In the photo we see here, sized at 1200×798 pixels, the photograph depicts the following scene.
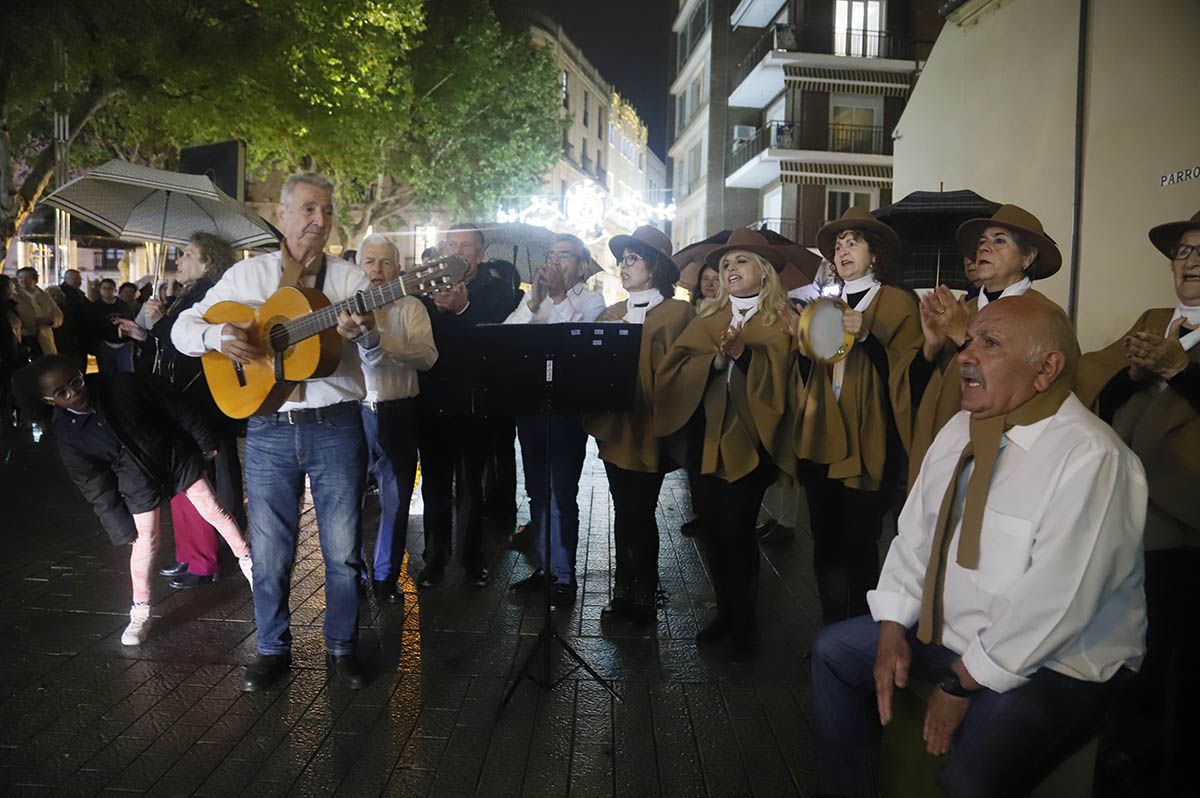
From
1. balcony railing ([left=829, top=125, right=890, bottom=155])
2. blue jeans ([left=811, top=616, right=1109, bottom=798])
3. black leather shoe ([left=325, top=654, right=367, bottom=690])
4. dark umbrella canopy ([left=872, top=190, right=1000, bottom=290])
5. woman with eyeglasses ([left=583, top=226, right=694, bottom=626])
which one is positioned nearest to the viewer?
blue jeans ([left=811, top=616, right=1109, bottom=798])

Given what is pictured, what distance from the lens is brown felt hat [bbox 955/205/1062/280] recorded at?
438cm

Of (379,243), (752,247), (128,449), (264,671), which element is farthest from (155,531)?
(752,247)

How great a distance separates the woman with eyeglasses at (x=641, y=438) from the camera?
527cm

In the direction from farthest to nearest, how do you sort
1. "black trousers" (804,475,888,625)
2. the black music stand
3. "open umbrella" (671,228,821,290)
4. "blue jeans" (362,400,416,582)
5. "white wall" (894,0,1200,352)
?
1. "white wall" (894,0,1200,352)
2. "open umbrella" (671,228,821,290)
3. "blue jeans" (362,400,416,582)
4. "black trousers" (804,475,888,625)
5. the black music stand

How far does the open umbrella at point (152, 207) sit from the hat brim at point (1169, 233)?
629cm

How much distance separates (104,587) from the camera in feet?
19.9

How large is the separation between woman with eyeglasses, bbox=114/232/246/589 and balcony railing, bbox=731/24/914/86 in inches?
1021

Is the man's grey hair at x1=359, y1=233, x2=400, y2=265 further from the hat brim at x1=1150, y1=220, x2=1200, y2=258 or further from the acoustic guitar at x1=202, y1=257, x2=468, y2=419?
the hat brim at x1=1150, y1=220, x2=1200, y2=258

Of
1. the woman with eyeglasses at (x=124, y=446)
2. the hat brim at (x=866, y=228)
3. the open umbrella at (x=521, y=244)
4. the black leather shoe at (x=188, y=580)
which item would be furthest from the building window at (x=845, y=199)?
the woman with eyeglasses at (x=124, y=446)

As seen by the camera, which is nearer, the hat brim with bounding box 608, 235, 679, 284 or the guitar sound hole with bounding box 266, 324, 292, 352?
the guitar sound hole with bounding box 266, 324, 292, 352

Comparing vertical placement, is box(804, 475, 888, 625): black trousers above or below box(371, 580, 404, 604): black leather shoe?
above

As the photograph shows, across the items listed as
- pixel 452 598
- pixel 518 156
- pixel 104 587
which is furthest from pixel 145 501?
pixel 518 156

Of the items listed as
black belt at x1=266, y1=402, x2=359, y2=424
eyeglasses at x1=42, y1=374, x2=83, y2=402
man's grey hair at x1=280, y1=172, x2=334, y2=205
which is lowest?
black belt at x1=266, y1=402, x2=359, y2=424

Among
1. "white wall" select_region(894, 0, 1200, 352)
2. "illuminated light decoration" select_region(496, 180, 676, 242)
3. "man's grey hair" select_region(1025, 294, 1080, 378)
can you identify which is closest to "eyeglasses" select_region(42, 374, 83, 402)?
"man's grey hair" select_region(1025, 294, 1080, 378)
